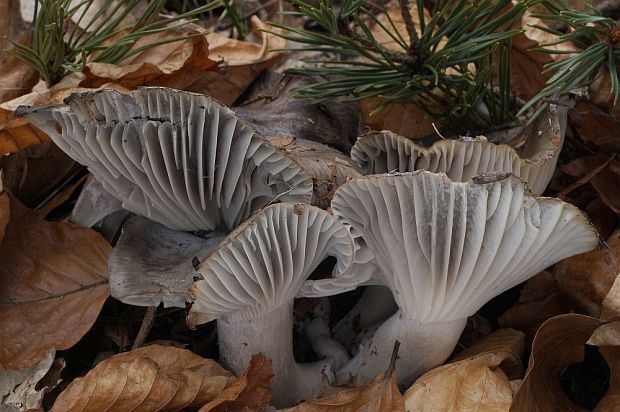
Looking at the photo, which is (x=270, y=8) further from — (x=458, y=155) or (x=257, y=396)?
(x=257, y=396)

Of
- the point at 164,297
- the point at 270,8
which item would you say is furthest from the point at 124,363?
the point at 270,8

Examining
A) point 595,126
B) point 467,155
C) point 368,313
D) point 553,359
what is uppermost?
point 467,155

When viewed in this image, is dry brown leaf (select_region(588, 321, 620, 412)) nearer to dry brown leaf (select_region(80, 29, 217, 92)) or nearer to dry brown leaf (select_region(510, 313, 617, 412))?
dry brown leaf (select_region(510, 313, 617, 412))

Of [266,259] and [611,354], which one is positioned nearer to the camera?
[266,259]

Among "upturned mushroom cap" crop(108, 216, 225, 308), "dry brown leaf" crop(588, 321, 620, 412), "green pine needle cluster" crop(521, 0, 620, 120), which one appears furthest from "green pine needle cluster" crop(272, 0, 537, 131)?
"dry brown leaf" crop(588, 321, 620, 412)

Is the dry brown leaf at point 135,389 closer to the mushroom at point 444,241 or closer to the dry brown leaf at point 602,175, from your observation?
the mushroom at point 444,241

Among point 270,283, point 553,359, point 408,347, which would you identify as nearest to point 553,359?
point 553,359

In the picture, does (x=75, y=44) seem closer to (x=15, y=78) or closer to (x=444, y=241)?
(x=15, y=78)
